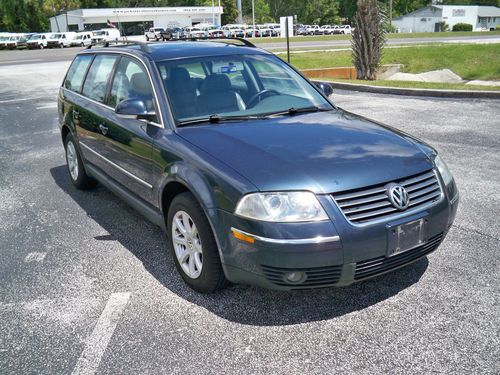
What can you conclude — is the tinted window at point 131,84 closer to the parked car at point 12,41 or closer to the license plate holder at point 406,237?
the license plate holder at point 406,237

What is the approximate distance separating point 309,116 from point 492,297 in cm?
189

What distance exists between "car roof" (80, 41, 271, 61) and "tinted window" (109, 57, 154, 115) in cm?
13

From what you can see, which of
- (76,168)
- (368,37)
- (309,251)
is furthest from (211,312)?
(368,37)

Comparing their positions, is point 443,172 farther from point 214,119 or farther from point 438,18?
point 438,18

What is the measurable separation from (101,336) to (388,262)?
1.85 m

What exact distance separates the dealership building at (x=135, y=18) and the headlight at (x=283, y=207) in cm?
7383

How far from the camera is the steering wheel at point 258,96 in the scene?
4105mm

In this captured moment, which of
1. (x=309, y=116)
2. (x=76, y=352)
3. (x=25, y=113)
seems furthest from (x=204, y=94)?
(x=25, y=113)

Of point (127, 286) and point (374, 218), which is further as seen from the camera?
point (127, 286)

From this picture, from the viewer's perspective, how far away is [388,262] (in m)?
3.01

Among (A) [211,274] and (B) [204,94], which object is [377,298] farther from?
(B) [204,94]

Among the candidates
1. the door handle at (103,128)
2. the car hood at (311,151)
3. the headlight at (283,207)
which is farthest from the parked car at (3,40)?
the headlight at (283,207)

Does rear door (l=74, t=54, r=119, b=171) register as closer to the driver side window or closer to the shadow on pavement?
the driver side window

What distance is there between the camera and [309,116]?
13.1 ft
